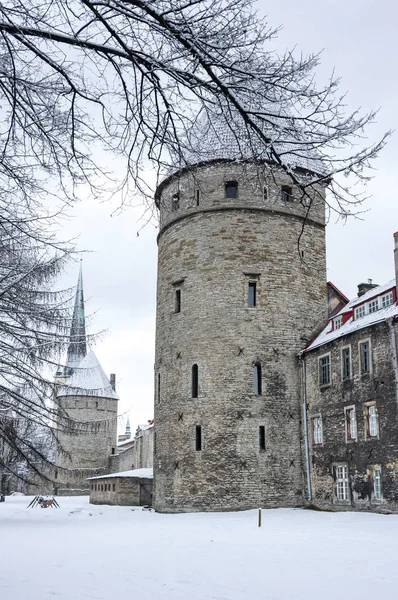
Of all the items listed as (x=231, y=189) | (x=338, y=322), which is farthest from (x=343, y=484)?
(x=231, y=189)

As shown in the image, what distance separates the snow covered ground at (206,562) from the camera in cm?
707

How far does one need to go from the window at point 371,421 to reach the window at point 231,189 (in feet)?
32.1

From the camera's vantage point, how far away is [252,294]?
24.0 m

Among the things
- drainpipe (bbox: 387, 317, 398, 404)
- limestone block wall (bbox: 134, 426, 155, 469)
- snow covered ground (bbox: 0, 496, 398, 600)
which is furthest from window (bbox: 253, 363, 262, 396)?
limestone block wall (bbox: 134, 426, 155, 469)

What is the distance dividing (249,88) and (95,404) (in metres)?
51.0

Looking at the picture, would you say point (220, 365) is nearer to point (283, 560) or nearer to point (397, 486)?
point (397, 486)

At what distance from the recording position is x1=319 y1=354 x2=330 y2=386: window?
2167 centimetres

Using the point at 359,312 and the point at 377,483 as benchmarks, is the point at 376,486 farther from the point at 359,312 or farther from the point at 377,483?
the point at 359,312

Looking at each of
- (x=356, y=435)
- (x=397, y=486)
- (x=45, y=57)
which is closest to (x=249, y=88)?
(x=45, y=57)

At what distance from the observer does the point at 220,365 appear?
23016 mm

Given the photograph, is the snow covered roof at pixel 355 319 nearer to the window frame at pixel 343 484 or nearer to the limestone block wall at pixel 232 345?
the limestone block wall at pixel 232 345

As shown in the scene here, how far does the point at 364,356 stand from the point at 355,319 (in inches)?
99.9

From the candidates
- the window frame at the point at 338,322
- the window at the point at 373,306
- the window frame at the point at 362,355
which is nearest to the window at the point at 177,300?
the window frame at the point at 338,322

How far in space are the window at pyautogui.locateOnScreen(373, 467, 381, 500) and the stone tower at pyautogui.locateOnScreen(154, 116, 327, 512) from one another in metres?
4.33
